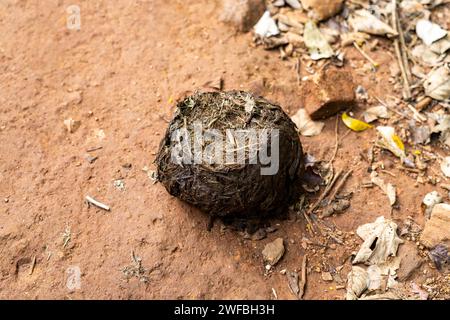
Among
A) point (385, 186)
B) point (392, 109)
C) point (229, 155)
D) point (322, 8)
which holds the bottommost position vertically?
point (385, 186)

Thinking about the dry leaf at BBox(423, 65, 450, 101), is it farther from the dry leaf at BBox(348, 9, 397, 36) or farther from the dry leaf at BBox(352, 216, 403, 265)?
the dry leaf at BBox(352, 216, 403, 265)

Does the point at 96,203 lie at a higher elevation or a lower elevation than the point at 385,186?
higher

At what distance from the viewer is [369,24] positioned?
5.22 m

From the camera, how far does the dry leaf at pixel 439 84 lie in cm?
478

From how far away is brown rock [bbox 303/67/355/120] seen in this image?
4504 millimetres

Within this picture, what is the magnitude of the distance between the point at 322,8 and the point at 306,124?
54.6 inches

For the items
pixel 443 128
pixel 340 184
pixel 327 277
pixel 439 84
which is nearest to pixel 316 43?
pixel 439 84

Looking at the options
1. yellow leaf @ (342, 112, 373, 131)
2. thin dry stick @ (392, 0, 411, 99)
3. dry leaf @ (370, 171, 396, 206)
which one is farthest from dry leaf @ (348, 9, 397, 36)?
dry leaf @ (370, 171, 396, 206)

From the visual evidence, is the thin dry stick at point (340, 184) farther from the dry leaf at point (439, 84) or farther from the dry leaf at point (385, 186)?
the dry leaf at point (439, 84)

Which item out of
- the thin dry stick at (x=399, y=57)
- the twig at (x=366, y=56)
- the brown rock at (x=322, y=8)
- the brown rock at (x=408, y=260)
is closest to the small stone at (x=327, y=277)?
the brown rock at (x=408, y=260)

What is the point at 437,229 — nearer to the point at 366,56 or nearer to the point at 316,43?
the point at 366,56

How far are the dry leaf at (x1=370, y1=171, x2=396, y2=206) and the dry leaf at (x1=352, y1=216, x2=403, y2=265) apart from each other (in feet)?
0.77

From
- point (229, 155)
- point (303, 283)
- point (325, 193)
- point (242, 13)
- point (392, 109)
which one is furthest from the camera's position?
point (242, 13)

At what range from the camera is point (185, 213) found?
3938mm
